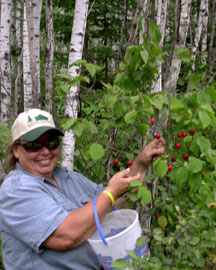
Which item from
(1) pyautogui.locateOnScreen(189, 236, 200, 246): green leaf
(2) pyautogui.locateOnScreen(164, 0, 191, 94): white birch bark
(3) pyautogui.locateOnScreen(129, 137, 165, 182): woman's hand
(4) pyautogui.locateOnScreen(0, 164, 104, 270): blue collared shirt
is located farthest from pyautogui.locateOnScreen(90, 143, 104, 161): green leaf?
(1) pyautogui.locateOnScreen(189, 236, 200, 246): green leaf

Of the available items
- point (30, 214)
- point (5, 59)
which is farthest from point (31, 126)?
point (5, 59)

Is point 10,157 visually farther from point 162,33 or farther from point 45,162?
point 162,33

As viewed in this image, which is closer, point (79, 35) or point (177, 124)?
point (177, 124)

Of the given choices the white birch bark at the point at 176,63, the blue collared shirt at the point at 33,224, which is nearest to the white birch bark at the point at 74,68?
the white birch bark at the point at 176,63

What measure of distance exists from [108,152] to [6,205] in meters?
1.18

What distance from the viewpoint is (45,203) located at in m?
1.91

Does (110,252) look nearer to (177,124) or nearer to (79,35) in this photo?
(177,124)

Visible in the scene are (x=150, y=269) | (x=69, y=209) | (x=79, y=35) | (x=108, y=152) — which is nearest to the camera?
(x=150, y=269)

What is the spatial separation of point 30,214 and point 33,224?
6cm

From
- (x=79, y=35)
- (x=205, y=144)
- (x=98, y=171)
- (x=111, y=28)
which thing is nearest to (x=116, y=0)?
(x=111, y=28)

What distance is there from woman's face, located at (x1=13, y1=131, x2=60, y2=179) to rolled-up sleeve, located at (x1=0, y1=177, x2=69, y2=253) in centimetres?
22

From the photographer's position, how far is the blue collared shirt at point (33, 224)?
186cm

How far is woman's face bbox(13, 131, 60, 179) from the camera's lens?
7.16 feet

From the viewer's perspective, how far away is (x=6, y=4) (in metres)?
7.26
